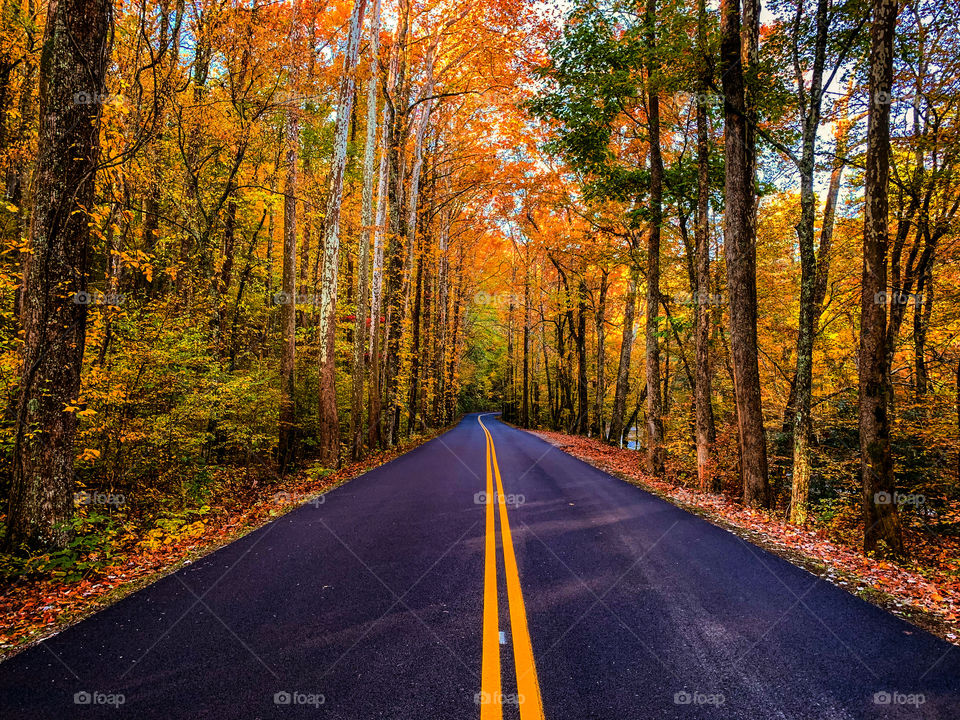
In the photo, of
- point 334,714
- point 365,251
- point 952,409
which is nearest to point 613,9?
point 365,251

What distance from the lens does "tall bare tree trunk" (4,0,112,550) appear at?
187 inches

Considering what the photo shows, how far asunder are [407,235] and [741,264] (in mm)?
12648

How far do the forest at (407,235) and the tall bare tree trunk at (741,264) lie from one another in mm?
60

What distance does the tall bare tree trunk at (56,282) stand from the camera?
15.6ft

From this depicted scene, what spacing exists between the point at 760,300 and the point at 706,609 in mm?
15397

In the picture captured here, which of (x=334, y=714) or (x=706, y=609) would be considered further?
(x=706, y=609)

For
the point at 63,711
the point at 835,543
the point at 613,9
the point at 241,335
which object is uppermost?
the point at 613,9

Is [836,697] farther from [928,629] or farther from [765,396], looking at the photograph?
[765,396]

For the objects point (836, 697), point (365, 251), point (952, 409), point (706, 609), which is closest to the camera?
point (836, 697)

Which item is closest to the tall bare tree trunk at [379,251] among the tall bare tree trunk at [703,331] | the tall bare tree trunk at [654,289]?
the tall bare tree trunk at [654,289]

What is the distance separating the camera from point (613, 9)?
36.3 feet

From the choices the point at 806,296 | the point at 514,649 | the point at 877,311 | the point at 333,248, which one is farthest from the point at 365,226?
the point at 514,649

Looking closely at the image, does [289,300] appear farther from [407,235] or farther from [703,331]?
[703,331]

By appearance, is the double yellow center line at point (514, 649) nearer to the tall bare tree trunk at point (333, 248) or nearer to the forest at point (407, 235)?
the forest at point (407, 235)
